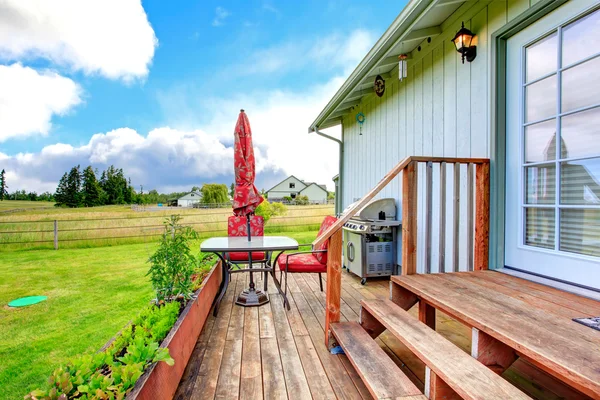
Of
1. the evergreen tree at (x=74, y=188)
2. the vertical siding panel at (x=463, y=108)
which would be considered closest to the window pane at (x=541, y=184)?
the vertical siding panel at (x=463, y=108)

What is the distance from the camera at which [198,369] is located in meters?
1.98

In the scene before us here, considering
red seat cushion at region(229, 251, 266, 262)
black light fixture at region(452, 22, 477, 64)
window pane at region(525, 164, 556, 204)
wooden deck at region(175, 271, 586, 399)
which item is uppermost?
black light fixture at region(452, 22, 477, 64)

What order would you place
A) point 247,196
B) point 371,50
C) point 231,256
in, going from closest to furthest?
1. point 371,50
2. point 231,256
3. point 247,196

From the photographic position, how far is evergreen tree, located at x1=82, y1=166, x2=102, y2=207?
2600 cm

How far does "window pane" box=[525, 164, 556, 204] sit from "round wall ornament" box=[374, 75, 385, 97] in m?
2.57

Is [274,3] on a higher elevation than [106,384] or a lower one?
higher

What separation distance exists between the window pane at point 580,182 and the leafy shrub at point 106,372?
2468 mm

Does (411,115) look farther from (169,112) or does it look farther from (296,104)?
(169,112)

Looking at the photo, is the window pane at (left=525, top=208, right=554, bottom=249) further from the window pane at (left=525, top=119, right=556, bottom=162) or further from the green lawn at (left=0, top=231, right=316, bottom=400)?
the green lawn at (left=0, top=231, right=316, bottom=400)

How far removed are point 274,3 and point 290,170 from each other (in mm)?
37944

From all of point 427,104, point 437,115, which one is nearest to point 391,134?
point 427,104

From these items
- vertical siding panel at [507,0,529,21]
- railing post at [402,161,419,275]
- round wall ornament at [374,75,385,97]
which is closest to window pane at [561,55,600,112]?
vertical siding panel at [507,0,529,21]

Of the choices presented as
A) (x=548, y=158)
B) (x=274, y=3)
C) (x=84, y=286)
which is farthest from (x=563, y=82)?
(x=274, y=3)

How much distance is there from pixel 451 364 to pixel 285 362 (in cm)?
113
